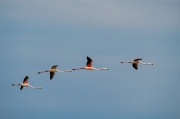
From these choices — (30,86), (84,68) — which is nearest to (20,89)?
(30,86)

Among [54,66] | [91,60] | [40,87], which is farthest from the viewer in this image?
[40,87]

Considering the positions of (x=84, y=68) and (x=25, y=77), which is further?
(x=25, y=77)

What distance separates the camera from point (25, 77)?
11419 cm

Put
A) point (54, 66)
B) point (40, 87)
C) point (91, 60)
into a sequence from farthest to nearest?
point (40, 87)
point (54, 66)
point (91, 60)

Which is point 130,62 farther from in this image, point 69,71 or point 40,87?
point 40,87

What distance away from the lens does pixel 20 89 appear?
113688 millimetres

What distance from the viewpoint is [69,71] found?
366 ft

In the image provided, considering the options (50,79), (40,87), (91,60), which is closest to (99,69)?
(91,60)

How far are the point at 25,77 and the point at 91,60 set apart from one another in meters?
16.1

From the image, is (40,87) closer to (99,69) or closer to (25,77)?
(25,77)

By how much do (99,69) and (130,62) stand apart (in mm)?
4533

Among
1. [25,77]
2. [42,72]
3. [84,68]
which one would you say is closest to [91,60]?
[84,68]

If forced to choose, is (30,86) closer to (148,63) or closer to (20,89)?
(20,89)

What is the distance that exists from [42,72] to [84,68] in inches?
321
